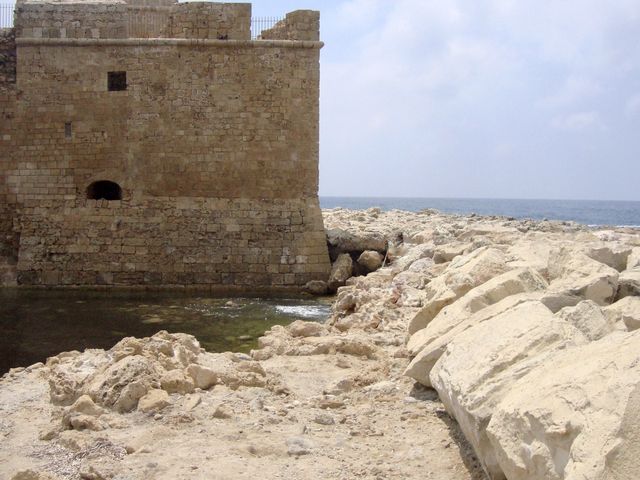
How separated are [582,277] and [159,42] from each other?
10304 mm

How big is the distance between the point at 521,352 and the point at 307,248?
31.6ft

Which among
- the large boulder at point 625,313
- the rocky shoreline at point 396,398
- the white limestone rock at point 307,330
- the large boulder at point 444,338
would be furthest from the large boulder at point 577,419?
the white limestone rock at point 307,330

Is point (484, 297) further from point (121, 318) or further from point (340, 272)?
point (340, 272)

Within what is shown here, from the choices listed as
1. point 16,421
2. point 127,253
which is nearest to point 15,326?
point 127,253

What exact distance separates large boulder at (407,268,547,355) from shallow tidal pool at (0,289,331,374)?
374cm

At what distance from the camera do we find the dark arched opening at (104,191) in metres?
13.6

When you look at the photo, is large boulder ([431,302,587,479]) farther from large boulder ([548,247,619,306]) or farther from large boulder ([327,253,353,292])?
large boulder ([327,253,353,292])

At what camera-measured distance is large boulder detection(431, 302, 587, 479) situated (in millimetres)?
3229

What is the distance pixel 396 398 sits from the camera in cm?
474

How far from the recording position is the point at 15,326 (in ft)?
31.9

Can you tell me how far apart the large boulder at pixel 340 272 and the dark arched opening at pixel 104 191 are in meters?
4.61

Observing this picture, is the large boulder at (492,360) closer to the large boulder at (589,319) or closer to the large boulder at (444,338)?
the large boulder at (589,319)

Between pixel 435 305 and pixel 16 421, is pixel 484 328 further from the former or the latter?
pixel 16 421

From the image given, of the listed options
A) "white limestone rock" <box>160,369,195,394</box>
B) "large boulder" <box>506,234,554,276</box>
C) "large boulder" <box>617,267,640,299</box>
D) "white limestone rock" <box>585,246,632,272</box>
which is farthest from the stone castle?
"large boulder" <box>617,267,640,299</box>
